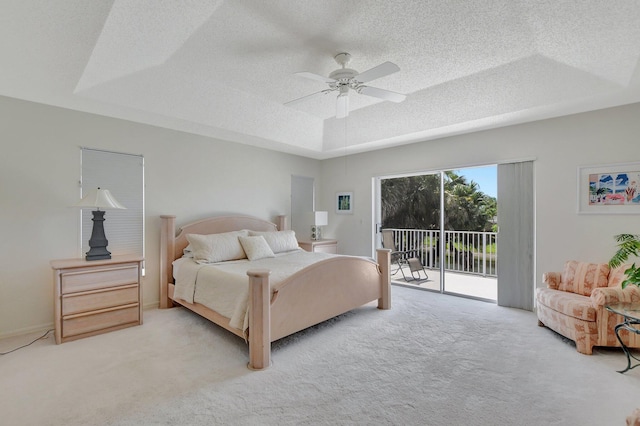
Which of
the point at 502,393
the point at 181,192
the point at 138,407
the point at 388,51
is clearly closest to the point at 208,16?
the point at 388,51

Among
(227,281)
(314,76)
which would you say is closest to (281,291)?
(227,281)

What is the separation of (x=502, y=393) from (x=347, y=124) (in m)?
3.92

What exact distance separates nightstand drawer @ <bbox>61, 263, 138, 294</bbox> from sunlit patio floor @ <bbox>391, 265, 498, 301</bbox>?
4.29 meters

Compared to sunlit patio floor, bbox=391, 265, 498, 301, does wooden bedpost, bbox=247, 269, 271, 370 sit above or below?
above

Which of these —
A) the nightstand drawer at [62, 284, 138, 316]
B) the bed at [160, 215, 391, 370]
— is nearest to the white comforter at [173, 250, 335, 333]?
the bed at [160, 215, 391, 370]

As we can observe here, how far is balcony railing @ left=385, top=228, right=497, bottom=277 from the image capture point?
219 inches

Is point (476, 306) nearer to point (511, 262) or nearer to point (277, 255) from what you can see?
point (511, 262)

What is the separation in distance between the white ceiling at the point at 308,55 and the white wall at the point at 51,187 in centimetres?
25

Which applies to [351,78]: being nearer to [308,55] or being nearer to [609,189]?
[308,55]

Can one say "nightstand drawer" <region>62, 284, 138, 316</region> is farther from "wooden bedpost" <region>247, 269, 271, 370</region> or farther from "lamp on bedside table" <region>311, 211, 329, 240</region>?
"lamp on bedside table" <region>311, 211, 329, 240</region>

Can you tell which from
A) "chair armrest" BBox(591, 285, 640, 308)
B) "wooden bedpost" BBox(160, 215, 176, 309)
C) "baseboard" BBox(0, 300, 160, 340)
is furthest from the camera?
"wooden bedpost" BBox(160, 215, 176, 309)

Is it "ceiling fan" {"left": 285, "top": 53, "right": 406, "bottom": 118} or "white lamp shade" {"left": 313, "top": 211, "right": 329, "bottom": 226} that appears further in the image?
"white lamp shade" {"left": 313, "top": 211, "right": 329, "bottom": 226}

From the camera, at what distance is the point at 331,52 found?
2756 mm

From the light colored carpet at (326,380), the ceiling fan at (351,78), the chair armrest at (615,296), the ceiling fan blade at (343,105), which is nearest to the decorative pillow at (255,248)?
the light colored carpet at (326,380)
